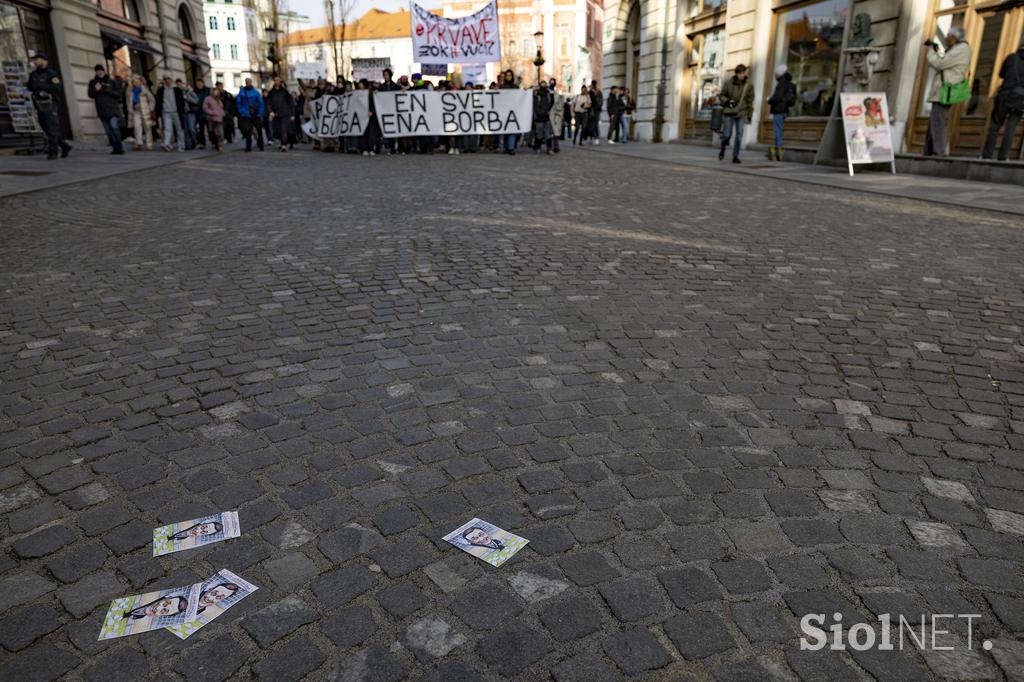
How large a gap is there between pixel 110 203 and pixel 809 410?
30.7 ft

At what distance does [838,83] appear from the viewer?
16672mm

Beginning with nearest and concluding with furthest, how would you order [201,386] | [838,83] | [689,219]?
[201,386]
[689,219]
[838,83]

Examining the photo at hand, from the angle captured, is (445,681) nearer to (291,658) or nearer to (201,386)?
(291,658)

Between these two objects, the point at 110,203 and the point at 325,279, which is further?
the point at 110,203

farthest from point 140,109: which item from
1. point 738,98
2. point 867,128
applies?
point 867,128

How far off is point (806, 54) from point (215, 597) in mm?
20140

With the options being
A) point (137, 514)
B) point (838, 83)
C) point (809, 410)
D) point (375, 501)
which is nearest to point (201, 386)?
point (137, 514)

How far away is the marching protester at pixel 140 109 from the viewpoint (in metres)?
19.0

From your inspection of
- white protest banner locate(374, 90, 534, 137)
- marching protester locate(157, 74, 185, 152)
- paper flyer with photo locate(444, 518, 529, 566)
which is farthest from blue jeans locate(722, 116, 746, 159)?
paper flyer with photo locate(444, 518, 529, 566)

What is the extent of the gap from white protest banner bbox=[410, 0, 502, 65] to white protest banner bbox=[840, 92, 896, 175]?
34.3 feet

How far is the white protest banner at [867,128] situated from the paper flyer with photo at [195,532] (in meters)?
14.1

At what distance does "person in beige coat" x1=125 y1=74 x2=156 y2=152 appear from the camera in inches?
749

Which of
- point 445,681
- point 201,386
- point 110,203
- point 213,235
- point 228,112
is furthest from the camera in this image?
point 228,112

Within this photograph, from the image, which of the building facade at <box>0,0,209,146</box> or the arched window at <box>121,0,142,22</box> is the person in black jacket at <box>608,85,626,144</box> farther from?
the arched window at <box>121,0,142,22</box>
